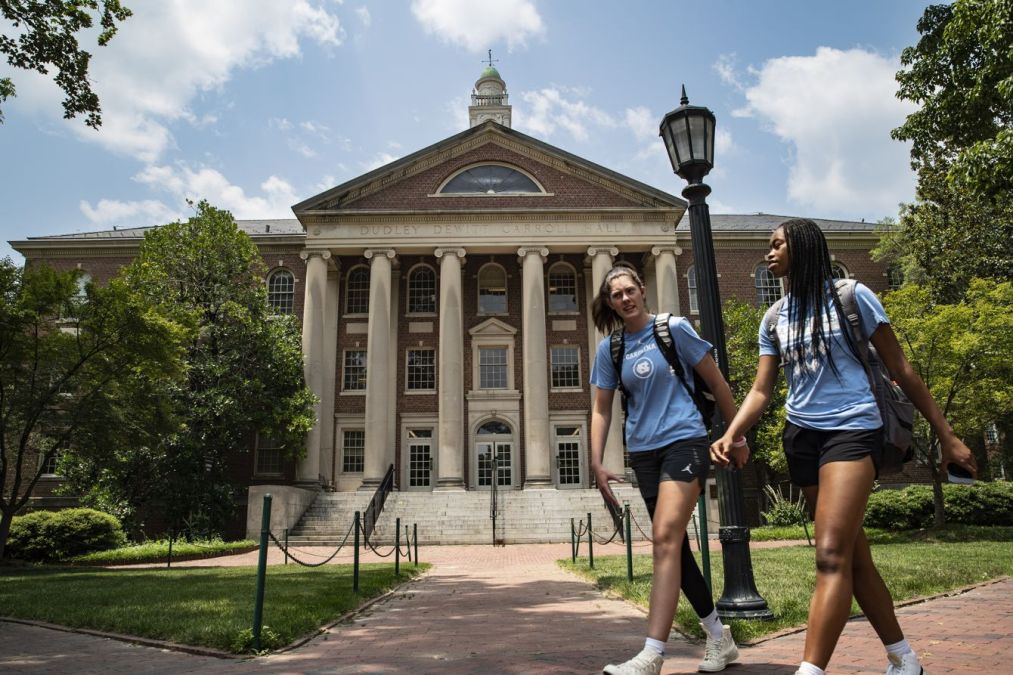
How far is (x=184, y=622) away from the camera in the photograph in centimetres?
712

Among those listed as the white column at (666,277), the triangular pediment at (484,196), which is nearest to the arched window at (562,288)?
the triangular pediment at (484,196)

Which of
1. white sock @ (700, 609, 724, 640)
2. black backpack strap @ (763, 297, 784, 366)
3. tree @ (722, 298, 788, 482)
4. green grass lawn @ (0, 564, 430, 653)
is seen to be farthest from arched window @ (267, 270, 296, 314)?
black backpack strap @ (763, 297, 784, 366)

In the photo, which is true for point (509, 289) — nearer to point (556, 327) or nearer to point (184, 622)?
point (556, 327)

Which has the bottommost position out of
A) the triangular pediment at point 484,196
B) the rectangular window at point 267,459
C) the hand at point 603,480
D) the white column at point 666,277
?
the hand at point 603,480

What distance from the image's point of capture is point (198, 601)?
29.4 ft

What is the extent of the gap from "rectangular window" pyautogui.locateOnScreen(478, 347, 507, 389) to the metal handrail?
6.02m

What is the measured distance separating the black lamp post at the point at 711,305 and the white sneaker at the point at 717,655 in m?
2.03

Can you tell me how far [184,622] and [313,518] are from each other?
1948 centimetres

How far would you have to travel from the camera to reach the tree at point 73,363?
668 inches

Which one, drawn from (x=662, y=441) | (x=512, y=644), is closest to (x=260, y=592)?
(x=512, y=644)

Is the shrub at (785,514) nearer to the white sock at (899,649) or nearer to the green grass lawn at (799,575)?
the green grass lawn at (799,575)

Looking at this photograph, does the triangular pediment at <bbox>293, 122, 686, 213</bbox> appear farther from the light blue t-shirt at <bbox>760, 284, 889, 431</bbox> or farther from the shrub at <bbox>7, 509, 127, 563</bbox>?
the light blue t-shirt at <bbox>760, 284, 889, 431</bbox>

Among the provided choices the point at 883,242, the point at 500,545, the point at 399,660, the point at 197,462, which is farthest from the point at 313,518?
the point at 883,242

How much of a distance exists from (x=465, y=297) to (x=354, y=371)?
6078 mm
